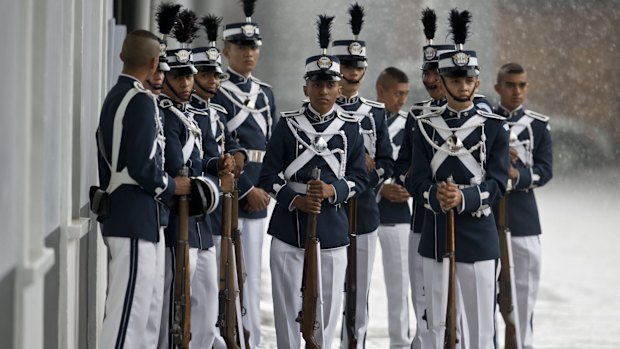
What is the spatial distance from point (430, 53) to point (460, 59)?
1.01 m

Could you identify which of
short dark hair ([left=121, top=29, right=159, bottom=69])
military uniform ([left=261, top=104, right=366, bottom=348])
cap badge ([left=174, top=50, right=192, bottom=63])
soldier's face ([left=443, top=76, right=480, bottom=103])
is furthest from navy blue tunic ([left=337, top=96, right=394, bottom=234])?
short dark hair ([left=121, top=29, right=159, bottom=69])

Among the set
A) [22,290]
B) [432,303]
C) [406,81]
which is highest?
[406,81]

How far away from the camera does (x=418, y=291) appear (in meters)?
6.56

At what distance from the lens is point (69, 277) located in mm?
5156

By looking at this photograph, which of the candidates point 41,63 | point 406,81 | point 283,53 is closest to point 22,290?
point 41,63

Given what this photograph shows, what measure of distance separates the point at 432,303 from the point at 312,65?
1245 millimetres

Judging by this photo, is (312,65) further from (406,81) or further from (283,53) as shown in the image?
(283,53)

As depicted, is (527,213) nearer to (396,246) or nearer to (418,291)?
(396,246)

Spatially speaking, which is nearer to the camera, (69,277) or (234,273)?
(69,277)

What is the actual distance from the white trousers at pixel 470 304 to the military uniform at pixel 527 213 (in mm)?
1295

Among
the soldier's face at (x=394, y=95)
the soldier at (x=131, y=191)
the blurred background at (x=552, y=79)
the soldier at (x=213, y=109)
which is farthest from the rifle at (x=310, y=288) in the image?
the blurred background at (x=552, y=79)

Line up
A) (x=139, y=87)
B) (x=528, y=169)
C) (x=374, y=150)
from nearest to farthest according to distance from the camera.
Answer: (x=139, y=87) → (x=374, y=150) → (x=528, y=169)

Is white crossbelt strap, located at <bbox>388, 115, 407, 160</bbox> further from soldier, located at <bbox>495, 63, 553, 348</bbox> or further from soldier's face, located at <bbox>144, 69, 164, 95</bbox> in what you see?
soldier's face, located at <bbox>144, 69, 164, 95</bbox>

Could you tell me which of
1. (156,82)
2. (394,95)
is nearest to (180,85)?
(156,82)
